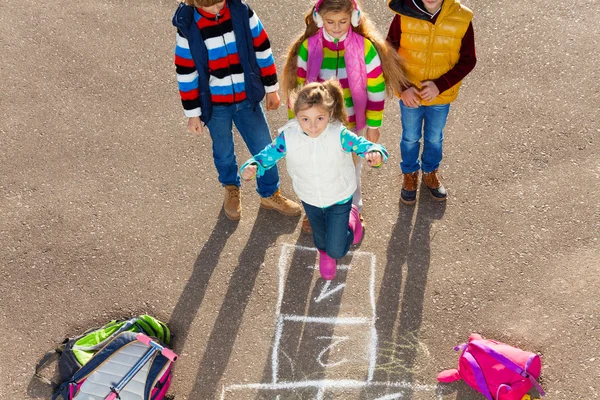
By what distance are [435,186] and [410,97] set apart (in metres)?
1.03

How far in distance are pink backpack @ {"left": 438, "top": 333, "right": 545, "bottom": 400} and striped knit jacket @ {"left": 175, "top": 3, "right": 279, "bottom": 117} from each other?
2.39 m

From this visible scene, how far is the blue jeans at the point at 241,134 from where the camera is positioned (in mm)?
4770

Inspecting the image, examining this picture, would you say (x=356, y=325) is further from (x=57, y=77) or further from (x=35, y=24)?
(x=35, y=24)

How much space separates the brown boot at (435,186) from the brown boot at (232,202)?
1.62m

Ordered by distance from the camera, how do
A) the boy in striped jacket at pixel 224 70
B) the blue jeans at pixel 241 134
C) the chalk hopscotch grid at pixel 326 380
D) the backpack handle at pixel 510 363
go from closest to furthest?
1. the backpack handle at pixel 510 363
2. the boy in striped jacket at pixel 224 70
3. the chalk hopscotch grid at pixel 326 380
4. the blue jeans at pixel 241 134

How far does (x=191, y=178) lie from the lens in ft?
18.7

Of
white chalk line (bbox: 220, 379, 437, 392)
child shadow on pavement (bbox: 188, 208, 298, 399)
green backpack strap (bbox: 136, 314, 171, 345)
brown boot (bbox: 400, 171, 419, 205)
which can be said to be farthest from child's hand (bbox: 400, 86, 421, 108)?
green backpack strap (bbox: 136, 314, 171, 345)

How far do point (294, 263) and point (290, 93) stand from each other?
56.1 inches

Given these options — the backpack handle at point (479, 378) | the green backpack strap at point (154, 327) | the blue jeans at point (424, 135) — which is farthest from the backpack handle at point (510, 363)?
the green backpack strap at point (154, 327)

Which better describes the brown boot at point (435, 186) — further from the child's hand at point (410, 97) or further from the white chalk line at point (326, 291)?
the white chalk line at point (326, 291)

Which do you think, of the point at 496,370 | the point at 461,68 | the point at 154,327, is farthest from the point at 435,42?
the point at 154,327

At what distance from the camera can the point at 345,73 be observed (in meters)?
4.27

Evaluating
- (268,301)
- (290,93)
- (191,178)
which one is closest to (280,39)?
(191,178)

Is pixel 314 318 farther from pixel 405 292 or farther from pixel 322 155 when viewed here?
pixel 322 155
